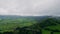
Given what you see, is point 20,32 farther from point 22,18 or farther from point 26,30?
point 22,18

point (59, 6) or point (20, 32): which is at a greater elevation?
point (59, 6)

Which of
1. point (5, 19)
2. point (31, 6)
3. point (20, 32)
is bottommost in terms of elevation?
point (20, 32)

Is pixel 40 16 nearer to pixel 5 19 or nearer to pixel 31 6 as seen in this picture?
pixel 31 6

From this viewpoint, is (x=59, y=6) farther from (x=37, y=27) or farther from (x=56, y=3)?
(x=37, y=27)

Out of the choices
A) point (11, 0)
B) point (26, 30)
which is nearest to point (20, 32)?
point (26, 30)

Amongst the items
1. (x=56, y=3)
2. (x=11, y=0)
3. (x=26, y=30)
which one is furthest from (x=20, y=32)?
(x=56, y=3)

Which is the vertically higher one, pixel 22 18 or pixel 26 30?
pixel 22 18
